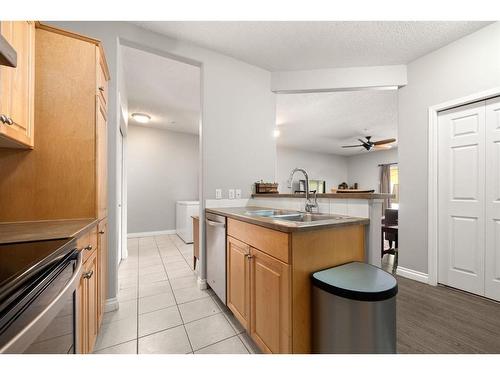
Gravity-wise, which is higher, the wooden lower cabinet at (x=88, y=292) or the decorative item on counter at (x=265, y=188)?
the decorative item on counter at (x=265, y=188)

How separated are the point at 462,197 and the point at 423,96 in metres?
1.23

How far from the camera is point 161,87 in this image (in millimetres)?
3131

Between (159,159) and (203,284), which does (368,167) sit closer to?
(159,159)

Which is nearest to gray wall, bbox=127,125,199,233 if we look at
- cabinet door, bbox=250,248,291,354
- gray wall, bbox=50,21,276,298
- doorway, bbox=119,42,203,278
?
doorway, bbox=119,42,203,278

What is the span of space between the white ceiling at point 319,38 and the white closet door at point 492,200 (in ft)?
3.00

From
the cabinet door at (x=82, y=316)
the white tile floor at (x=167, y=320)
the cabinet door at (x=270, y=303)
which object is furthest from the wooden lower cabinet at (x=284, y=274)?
the cabinet door at (x=82, y=316)

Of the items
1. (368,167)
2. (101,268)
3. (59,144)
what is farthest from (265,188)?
(368,167)

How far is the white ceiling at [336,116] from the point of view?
3480 millimetres

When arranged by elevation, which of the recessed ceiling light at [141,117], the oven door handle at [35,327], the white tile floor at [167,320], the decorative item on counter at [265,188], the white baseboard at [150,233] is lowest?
the white baseboard at [150,233]

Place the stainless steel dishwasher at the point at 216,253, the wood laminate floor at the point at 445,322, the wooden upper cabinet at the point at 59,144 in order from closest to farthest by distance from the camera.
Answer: the wooden upper cabinet at the point at 59,144, the wood laminate floor at the point at 445,322, the stainless steel dishwasher at the point at 216,253

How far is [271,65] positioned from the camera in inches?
101

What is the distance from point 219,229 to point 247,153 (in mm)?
1045

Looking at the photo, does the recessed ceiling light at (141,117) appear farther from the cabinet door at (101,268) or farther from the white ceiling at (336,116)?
the cabinet door at (101,268)
